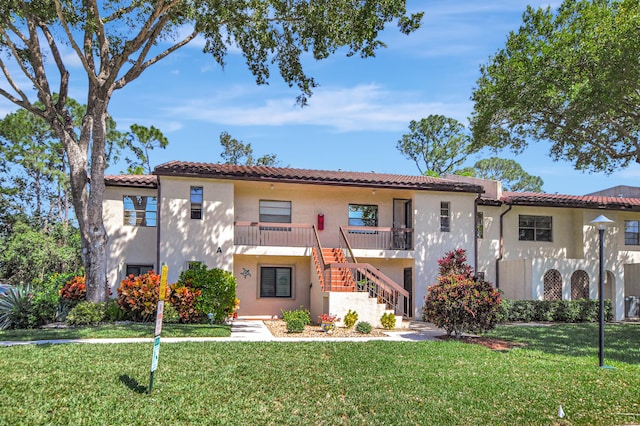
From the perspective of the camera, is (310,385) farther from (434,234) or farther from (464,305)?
(434,234)

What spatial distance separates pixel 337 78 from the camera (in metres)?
17.3

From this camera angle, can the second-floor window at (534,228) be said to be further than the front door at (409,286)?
Yes

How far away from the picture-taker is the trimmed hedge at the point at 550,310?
19.5 metres

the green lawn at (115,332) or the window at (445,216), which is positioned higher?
the window at (445,216)

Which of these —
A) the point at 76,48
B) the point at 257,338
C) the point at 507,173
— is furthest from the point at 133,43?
the point at 507,173

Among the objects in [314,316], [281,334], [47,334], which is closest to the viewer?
[47,334]

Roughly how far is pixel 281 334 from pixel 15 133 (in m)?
24.6

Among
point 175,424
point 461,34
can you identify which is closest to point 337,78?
point 461,34

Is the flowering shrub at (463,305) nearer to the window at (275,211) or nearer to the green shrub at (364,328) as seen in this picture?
the green shrub at (364,328)

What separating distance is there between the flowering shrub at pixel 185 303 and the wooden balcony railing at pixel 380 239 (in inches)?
268

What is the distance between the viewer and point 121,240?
1938 centimetres

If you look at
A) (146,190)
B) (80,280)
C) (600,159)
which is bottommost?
(80,280)

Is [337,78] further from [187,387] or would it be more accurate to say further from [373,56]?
[187,387]

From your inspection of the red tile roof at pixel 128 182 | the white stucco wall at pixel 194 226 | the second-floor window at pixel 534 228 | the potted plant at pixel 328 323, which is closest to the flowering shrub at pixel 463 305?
the potted plant at pixel 328 323
